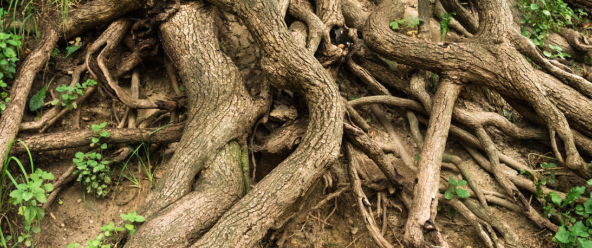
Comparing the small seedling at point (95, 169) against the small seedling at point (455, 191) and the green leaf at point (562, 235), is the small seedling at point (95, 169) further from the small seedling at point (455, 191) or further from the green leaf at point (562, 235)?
the green leaf at point (562, 235)

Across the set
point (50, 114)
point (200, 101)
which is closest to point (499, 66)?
point (200, 101)

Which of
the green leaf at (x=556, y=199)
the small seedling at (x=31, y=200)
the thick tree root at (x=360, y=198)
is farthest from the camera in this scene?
the green leaf at (x=556, y=199)

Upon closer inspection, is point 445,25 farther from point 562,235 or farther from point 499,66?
point 562,235

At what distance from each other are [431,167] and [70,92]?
297 cm

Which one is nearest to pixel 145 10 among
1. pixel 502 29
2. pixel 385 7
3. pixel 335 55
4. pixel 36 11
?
pixel 36 11

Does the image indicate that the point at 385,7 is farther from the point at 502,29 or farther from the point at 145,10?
the point at 145,10

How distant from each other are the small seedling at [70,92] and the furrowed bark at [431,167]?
2.76 metres

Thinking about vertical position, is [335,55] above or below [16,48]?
above

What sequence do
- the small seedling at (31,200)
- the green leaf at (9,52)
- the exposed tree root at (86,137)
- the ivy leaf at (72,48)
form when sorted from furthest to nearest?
the ivy leaf at (72,48) → the green leaf at (9,52) → the exposed tree root at (86,137) → the small seedling at (31,200)

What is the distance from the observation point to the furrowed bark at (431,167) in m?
2.39

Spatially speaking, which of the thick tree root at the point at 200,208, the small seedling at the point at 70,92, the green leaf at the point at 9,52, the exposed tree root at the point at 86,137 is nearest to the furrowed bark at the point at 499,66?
the thick tree root at the point at 200,208

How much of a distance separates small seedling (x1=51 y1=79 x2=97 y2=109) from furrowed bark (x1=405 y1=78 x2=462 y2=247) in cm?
276

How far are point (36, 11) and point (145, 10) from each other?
1.02m

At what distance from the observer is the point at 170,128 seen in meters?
2.94
